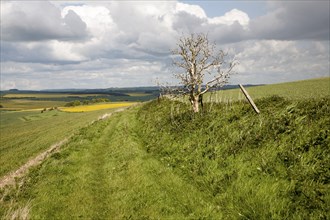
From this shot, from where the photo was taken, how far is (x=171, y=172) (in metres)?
15.2

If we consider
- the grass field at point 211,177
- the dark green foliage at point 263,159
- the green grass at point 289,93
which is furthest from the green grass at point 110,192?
the green grass at point 289,93

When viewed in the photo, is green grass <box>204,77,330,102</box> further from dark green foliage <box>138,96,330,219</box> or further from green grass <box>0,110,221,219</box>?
green grass <box>0,110,221,219</box>

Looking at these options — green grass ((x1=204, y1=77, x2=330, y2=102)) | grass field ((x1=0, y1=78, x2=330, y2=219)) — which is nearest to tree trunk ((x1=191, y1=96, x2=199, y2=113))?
green grass ((x1=204, y1=77, x2=330, y2=102))

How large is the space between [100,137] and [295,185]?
20.8 meters

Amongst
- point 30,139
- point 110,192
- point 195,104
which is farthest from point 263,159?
point 30,139

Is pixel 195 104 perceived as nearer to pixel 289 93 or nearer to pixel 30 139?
pixel 289 93

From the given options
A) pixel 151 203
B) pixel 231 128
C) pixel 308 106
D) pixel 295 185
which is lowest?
pixel 151 203

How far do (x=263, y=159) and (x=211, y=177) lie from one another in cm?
244

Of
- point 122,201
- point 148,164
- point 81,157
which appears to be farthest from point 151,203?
point 81,157

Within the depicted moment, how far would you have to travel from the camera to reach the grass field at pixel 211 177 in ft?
33.2

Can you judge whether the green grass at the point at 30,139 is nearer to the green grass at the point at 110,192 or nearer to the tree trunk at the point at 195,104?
the green grass at the point at 110,192

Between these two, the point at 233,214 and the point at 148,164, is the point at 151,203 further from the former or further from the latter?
the point at 148,164

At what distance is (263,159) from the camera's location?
1226cm

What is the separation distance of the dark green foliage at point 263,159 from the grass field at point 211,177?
37 mm
